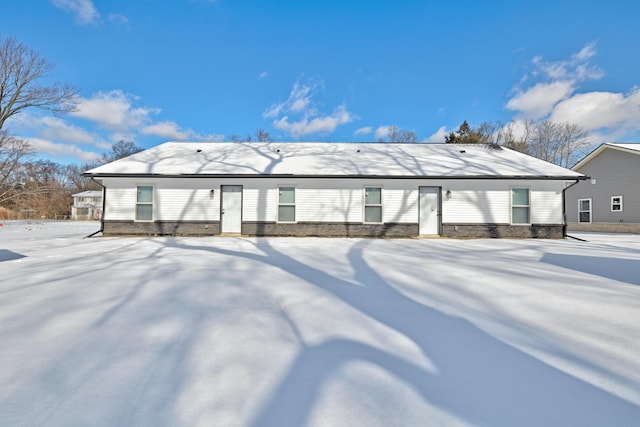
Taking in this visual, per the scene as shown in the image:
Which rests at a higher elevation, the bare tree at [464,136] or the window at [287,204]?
the bare tree at [464,136]

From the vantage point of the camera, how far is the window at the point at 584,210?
17359 mm

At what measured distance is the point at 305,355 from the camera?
90.3 inches

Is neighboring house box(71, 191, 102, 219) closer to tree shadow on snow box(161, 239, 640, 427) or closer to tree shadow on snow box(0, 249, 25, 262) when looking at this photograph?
tree shadow on snow box(0, 249, 25, 262)

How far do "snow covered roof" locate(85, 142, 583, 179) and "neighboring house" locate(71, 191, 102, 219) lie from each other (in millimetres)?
30804

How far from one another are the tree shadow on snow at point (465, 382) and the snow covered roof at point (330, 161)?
9063 millimetres

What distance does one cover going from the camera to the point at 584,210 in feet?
58.2

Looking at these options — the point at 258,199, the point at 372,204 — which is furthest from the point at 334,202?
the point at 258,199

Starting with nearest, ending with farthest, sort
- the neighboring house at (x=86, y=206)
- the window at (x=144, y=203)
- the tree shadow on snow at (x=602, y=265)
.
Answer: the tree shadow on snow at (x=602, y=265) < the window at (x=144, y=203) < the neighboring house at (x=86, y=206)

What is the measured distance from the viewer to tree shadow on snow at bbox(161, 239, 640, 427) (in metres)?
1.65

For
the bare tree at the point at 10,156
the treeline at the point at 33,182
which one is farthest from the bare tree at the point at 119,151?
the bare tree at the point at 10,156

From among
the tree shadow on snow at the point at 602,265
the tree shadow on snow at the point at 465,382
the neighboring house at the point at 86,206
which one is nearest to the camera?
the tree shadow on snow at the point at 465,382

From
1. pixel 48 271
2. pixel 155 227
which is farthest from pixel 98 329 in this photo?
pixel 155 227

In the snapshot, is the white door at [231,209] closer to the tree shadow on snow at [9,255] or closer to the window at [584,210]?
the tree shadow on snow at [9,255]

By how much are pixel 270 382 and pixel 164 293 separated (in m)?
2.62
